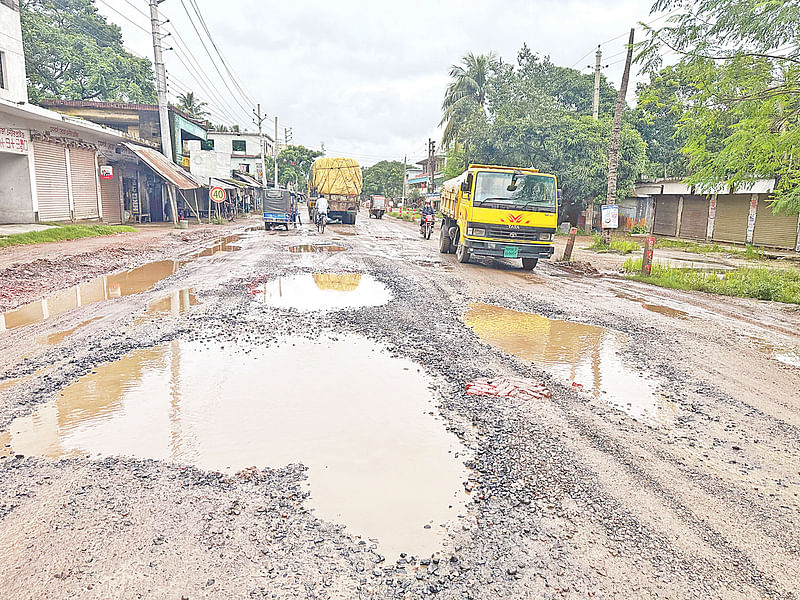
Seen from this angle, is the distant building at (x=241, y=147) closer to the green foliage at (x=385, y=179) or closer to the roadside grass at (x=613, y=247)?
the green foliage at (x=385, y=179)

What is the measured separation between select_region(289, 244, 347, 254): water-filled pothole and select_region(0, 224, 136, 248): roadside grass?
7.35m

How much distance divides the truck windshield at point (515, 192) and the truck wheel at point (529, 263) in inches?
55.8

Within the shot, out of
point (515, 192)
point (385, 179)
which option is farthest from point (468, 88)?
point (385, 179)

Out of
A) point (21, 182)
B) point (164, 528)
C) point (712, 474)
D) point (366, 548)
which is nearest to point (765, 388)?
point (712, 474)

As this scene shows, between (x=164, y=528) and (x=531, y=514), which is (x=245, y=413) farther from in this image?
(x=531, y=514)

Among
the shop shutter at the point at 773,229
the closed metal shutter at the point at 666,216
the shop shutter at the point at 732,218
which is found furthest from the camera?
the closed metal shutter at the point at 666,216

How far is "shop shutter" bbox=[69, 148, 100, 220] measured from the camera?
22625 mm

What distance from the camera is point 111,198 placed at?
1040 inches

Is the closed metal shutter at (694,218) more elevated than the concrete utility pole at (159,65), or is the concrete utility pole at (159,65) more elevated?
the concrete utility pole at (159,65)

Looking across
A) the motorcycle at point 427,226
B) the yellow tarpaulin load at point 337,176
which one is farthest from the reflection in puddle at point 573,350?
the yellow tarpaulin load at point 337,176

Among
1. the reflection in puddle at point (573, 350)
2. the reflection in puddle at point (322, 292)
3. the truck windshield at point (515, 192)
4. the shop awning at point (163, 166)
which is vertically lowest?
the reflection in puddle at point (573, 350)

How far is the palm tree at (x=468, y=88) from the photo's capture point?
3634cm

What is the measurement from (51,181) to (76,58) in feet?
61.1

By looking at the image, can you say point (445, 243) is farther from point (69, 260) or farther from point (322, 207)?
point (69, 260)
